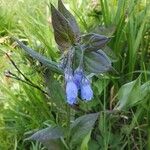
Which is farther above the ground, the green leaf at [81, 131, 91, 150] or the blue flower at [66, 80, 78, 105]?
the blue flower at [66, 80, 78, 105]

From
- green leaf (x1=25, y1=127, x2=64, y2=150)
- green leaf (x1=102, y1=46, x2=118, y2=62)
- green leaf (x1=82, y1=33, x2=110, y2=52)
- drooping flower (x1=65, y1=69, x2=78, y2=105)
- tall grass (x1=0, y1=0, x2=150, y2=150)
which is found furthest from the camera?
green leaf (x1=102, y1=46, x2=118, y2=62)

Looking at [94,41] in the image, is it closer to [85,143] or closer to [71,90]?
[71,90]

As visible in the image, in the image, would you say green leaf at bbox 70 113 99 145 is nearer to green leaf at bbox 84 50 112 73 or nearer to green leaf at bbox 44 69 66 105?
green leaf at bbox 44 69 66 105

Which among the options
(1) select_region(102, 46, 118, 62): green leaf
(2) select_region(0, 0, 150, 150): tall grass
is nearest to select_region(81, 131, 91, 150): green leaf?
(2) select_region(0, 0, 150, 150): tall grass

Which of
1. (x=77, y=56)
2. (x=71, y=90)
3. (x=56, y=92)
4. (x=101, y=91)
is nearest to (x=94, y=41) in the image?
(x=77, y=56)

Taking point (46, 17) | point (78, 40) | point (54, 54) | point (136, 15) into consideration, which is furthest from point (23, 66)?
point (78, 40)

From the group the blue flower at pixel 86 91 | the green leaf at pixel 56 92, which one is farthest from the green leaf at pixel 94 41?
the green leaf at pixel 56 92

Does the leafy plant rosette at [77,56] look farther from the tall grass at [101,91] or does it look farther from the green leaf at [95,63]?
the tall grass at [101,91]

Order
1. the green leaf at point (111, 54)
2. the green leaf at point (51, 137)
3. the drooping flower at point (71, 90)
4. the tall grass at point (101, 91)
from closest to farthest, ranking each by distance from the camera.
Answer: the drooping flower at point (71, 90) < the green leaf at point (51, 137) < the tall grass at point (101, 91) < the green leaf at point (111, 54)
